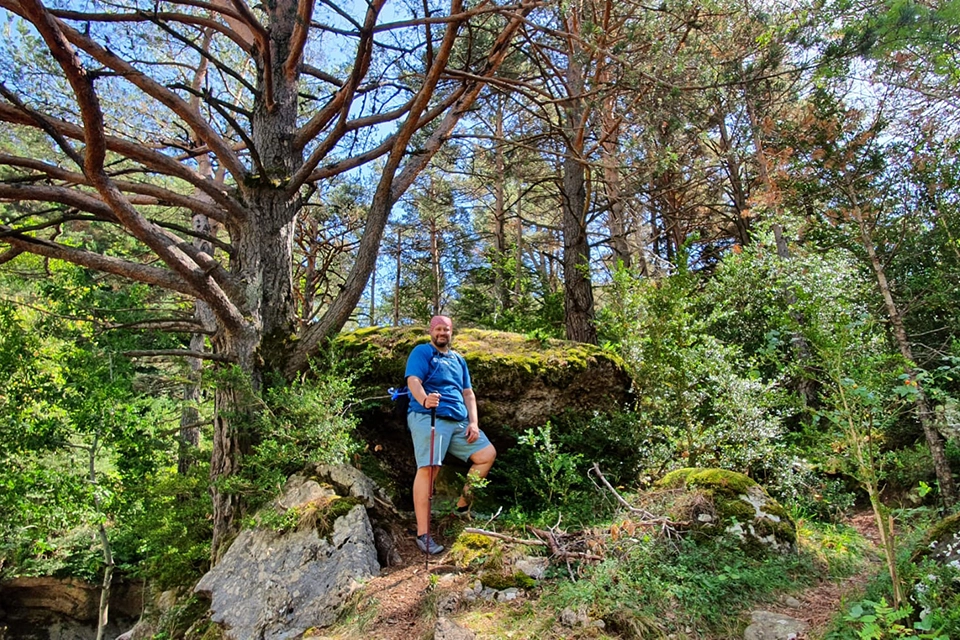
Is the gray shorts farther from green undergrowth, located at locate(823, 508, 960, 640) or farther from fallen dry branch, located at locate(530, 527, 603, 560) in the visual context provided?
green undergrowth, located at locate(823, 508, 960, 640)

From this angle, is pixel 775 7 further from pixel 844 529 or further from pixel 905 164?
pixel 844 529

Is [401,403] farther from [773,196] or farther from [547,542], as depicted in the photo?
[773,196]

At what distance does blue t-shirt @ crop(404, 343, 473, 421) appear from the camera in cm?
420

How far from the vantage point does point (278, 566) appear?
12.1 ft

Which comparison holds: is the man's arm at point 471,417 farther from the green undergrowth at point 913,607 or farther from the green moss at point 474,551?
the green undergrowth at point 913,607

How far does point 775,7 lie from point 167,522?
31.8 feet

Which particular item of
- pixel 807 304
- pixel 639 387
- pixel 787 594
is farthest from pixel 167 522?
pixel 807 304

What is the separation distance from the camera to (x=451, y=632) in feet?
9.14

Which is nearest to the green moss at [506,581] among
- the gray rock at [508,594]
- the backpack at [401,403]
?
the gray rock at [508,594]

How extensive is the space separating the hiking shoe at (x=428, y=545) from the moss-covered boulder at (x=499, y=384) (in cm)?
122

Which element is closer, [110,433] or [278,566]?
[278,566]

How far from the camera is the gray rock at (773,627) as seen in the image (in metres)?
2.64

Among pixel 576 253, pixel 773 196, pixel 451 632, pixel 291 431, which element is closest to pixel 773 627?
pixel 451 632

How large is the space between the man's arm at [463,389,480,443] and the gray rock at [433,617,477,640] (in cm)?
157
